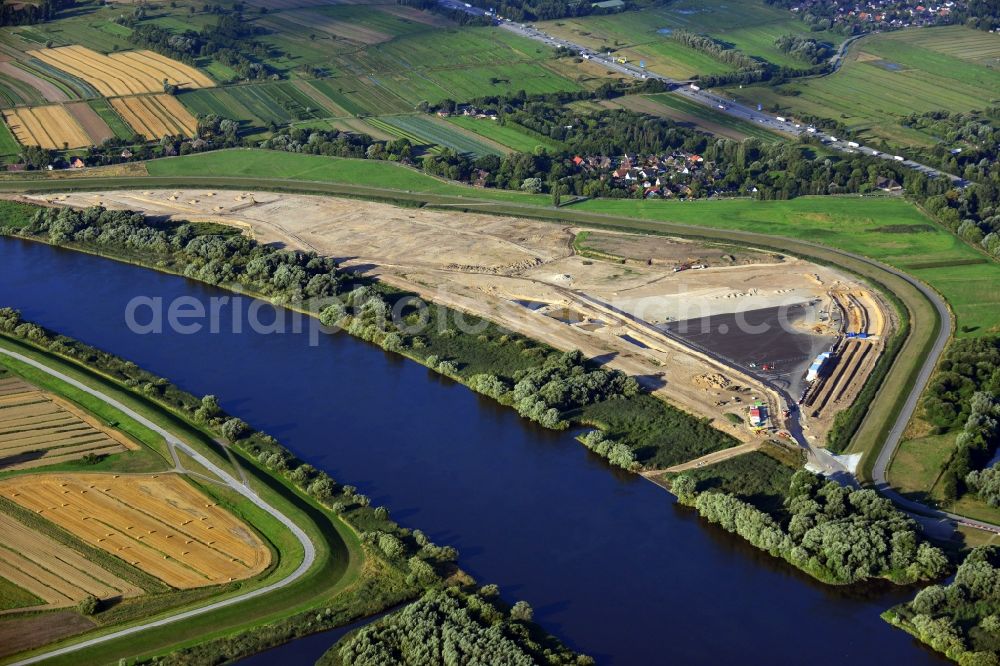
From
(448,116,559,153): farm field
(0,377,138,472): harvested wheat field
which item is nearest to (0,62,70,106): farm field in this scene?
(448,116,559,153): farm field

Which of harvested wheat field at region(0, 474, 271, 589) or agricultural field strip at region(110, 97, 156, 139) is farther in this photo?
agricultural field strip at region(110, 97, 156, 139)

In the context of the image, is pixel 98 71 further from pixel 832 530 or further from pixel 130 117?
pixel 832 530

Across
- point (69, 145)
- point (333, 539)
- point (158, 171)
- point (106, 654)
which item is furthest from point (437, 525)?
point (69, 145)

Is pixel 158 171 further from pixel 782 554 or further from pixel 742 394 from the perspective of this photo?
pixel 782 554

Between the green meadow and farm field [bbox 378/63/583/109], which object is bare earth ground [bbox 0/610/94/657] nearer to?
the green meadow

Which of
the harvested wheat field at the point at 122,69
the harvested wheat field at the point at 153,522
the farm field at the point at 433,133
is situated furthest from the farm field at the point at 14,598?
the harvested wheat field at the point at 122,69

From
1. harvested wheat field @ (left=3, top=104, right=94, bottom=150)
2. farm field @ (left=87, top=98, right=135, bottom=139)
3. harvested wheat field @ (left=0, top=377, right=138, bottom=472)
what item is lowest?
harvested wheat field @ (left=0, top=377, right=138, bottom=472)

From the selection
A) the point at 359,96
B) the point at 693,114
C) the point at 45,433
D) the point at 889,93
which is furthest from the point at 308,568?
the point at 889,93
